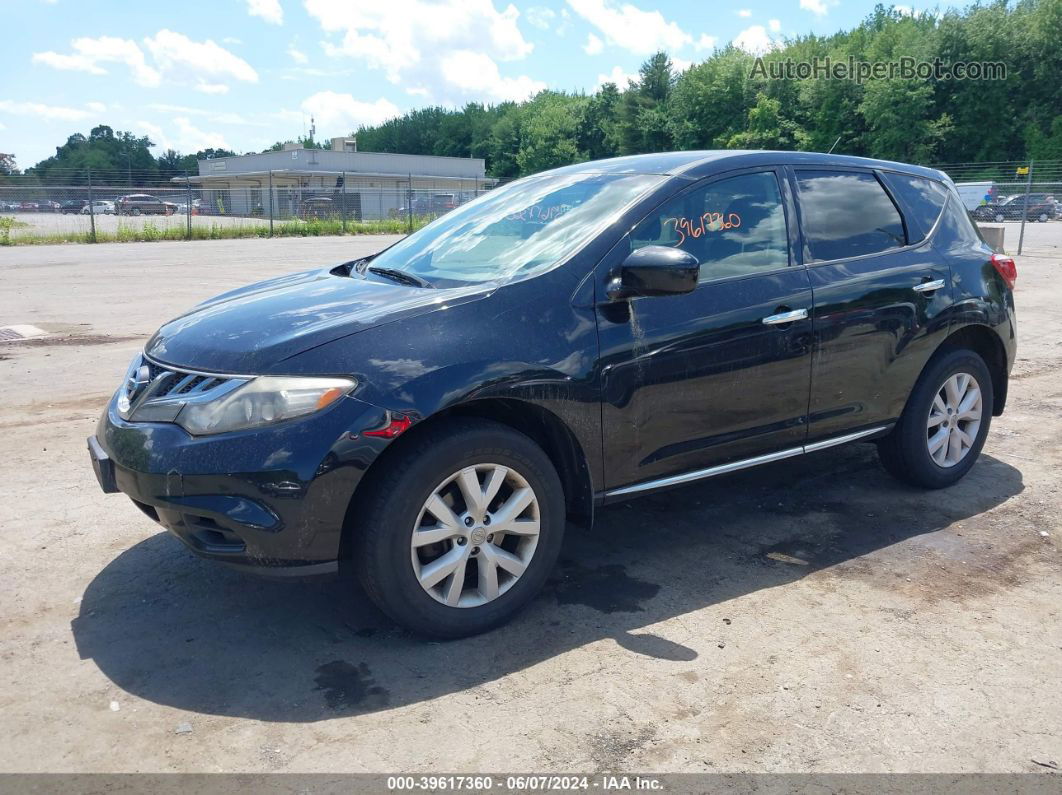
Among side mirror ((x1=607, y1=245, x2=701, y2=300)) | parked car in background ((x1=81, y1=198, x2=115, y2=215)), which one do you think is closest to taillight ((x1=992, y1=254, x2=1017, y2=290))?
side mirror ((x1=607, y1=245, x2=701, y2=300))

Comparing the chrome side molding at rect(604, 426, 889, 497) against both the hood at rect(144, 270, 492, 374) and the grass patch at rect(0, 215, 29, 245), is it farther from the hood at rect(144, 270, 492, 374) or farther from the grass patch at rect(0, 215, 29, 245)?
the grass patch at rect(0, 215, 29, 245)

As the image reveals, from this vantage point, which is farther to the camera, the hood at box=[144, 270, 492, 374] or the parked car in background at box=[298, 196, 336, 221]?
the parked car in background at box=[298, 196, 336, 221]

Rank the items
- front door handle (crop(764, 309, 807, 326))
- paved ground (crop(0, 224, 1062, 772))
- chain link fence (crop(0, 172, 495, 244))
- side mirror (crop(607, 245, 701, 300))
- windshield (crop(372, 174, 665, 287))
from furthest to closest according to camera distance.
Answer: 1. chain link fence (crop(0, 172, 495, 244))
2. front door handle (crop(764, 309, 807, 326))
3. windshield (crop(372, 174, 665, 287))
4. side mirror (crop(607, 245, 701, 300))
5. paved ground (crop(0, 224, 1062, 772))

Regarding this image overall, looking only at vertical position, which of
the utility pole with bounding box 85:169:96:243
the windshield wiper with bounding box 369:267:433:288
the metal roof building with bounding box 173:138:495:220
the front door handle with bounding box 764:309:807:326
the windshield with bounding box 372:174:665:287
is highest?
the metal roof building with bounding box 173:138:495:220

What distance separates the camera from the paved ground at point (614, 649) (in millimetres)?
2729

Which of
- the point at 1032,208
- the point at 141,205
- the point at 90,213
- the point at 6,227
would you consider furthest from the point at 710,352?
the point at 141,205

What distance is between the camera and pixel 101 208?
30.5m

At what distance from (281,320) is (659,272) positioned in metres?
1.45

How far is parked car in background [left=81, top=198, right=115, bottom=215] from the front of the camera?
29.0 meters

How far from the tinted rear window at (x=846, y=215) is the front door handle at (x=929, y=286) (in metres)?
0.24

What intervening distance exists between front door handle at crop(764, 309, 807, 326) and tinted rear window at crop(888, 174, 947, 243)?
43.6 inches

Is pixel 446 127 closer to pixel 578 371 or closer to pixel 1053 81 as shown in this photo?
pixel 1053 81

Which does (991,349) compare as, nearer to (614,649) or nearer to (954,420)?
(954,420)

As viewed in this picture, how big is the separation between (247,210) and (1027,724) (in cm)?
3531
